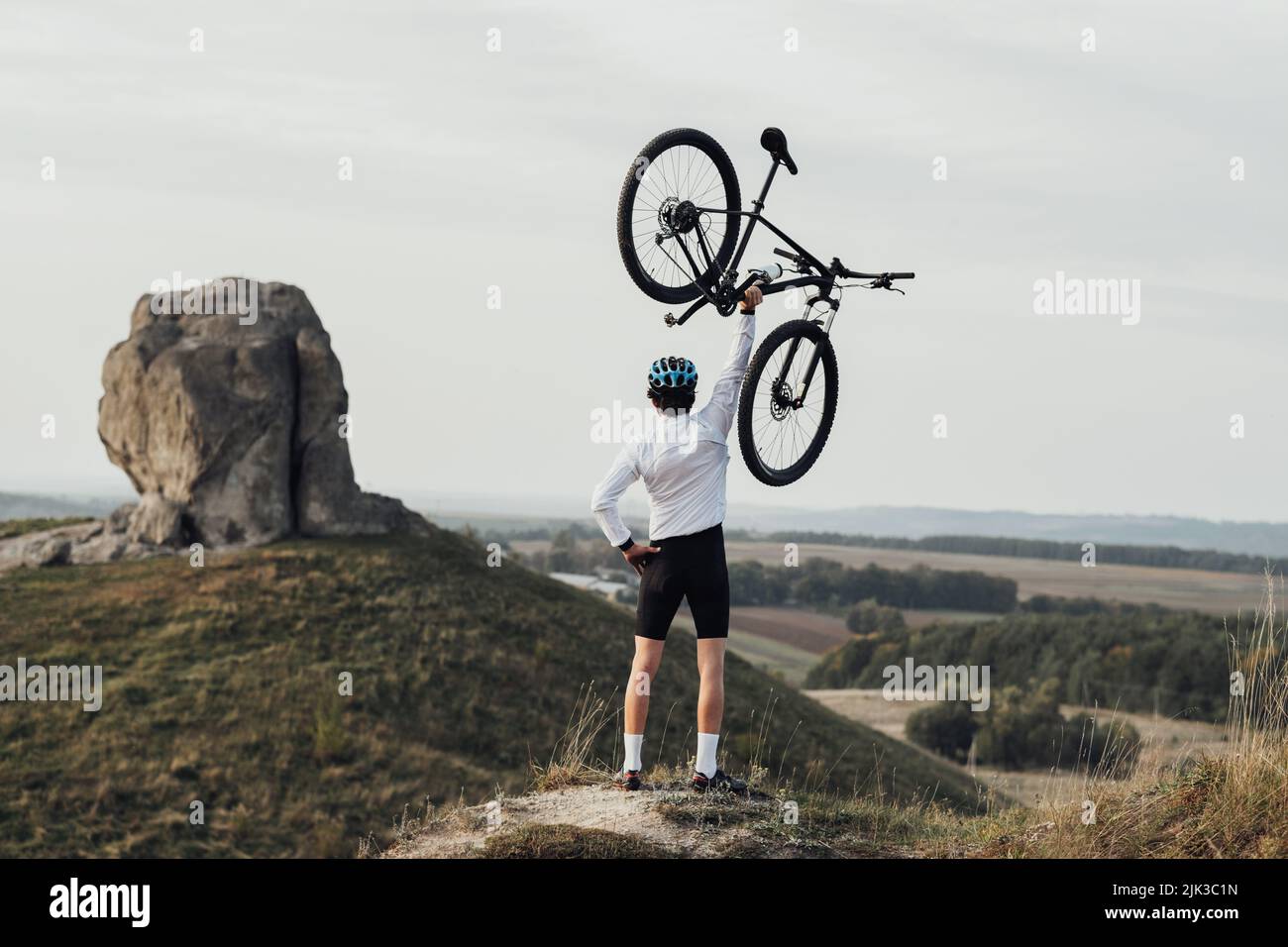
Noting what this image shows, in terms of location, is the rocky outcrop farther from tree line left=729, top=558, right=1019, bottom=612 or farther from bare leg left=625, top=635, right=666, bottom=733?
tree line left=729, top=558, right=1019, bottom=612

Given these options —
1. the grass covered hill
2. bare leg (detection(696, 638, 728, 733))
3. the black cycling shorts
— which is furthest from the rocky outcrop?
bare leg (detection(696, 638, 728, 733))

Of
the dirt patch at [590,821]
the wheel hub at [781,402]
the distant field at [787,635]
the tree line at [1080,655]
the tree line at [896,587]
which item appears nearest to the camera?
the dirt patch at [590,821]

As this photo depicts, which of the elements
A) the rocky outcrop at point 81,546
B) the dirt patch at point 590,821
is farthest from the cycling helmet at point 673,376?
the rocky outcrop at point 81,546

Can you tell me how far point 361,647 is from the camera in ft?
103

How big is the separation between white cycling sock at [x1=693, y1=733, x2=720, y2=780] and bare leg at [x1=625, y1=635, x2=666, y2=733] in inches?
20.6

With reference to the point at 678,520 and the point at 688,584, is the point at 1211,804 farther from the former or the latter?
the point at 678,520

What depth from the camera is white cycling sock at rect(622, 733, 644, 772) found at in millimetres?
9672

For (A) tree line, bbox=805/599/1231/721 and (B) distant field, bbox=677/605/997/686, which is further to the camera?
(B) distant field, bbox=677/605/997/686

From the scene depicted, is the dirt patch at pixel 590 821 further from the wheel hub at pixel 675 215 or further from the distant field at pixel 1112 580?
the distant field at pixel 1112 580

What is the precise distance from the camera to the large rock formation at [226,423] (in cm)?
3266

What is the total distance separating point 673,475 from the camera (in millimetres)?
9414

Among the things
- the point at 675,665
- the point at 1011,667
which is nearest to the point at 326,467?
the point at 675,665

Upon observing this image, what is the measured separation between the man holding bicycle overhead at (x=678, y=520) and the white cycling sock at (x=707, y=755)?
4.7 inches
